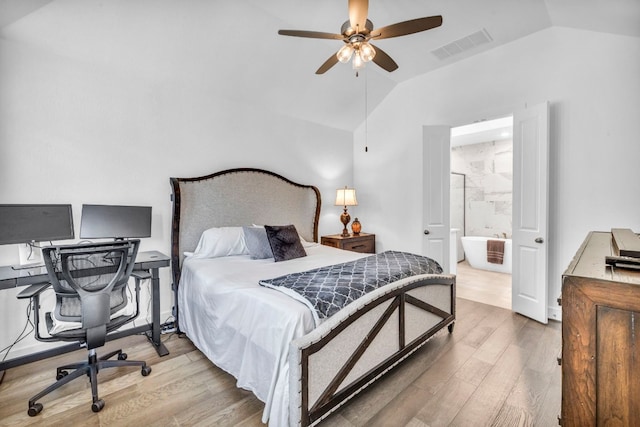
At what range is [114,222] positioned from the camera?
265cm

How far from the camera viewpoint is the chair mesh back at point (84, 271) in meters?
1.87

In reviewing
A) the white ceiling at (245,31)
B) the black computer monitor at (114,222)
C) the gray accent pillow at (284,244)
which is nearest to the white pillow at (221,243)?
the gray accent pillow at (284,244)

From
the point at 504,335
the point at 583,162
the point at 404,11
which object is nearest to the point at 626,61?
the point at 583,162

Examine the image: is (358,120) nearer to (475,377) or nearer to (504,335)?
(504,335)

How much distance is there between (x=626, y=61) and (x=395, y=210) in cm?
283

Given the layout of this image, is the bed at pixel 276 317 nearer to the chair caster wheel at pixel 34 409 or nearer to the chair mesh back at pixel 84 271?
the chair mesh back at pixel 84 271

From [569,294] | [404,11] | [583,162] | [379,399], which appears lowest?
[379,399]

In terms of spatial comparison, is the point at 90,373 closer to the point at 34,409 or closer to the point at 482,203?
the point at 34,409

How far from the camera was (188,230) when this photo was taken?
125 inches

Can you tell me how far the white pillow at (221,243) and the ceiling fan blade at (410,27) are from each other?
2260 mm

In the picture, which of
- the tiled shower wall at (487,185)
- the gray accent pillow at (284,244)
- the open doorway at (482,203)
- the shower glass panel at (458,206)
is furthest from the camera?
the shower glass panel at (458,206)

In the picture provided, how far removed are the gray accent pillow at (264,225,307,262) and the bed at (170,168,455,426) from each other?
124 mm

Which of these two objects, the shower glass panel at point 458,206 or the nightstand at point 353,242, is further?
the shower glass panel at point 458,206

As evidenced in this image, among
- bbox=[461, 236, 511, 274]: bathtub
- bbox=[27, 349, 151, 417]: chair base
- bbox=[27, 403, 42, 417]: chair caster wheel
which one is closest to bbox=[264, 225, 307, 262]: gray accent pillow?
bbox=[27, 349, 151, 417]: chair base
